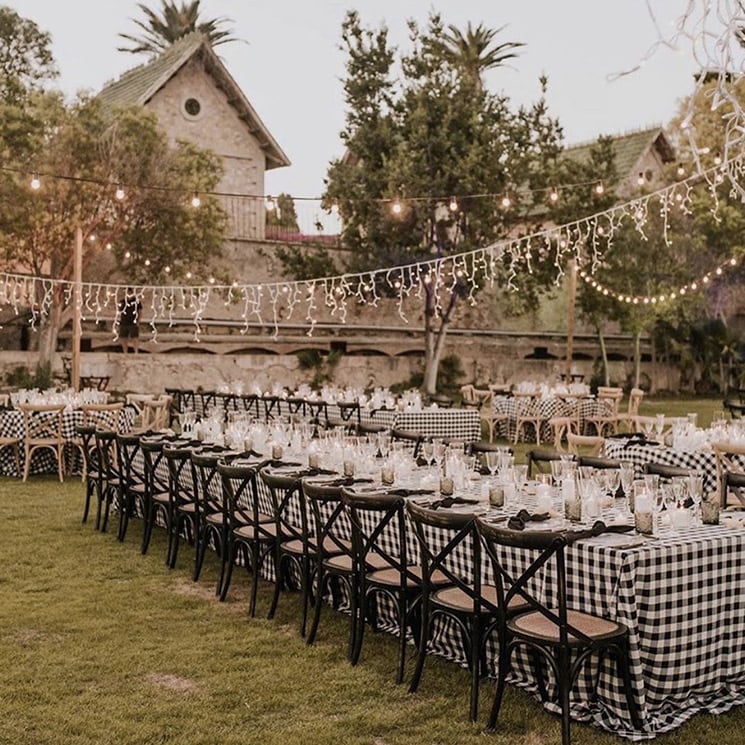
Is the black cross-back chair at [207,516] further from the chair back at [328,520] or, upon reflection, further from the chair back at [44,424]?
the chair back at [44,424]

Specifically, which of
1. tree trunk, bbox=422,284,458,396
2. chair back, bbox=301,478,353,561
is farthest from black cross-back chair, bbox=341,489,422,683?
tree trunk, bbox=422,284,458,396

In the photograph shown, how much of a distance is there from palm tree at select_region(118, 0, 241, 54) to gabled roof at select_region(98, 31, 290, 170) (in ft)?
32.2

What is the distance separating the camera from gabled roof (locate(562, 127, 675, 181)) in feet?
101

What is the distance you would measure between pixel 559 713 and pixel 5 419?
8.60m

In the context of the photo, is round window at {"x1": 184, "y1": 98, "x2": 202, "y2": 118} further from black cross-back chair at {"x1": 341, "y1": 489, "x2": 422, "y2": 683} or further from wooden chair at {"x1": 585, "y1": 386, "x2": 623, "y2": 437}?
black cross-back chair at {"x1": 341, "y1": 489, "x2": 422, "y2": 683}

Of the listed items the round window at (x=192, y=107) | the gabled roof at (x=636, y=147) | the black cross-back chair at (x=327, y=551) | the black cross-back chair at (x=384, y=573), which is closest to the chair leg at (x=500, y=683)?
the black cross-back chair at (x=384, y=573)

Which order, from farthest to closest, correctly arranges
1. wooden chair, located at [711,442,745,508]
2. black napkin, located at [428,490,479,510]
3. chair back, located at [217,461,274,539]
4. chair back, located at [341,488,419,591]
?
1. wooden chair, located at [711,442,745,508]
2. chair back, located at [217,461,274,539]
3. black napkin, located at [428,490,479,510]
4. chair back, located at [341,488,419,591]

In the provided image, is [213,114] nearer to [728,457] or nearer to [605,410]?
[605,410]

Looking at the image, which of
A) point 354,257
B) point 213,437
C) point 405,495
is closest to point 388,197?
point 354,257

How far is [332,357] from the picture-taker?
73.8 feet

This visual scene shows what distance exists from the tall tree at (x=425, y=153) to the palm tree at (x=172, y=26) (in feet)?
60.4

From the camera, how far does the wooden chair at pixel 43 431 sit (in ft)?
36.0

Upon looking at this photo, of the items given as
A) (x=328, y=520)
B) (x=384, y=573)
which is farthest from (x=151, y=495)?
(x=384, y=573)

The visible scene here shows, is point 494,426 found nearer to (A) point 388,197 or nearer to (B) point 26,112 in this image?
(A) point 388,197
